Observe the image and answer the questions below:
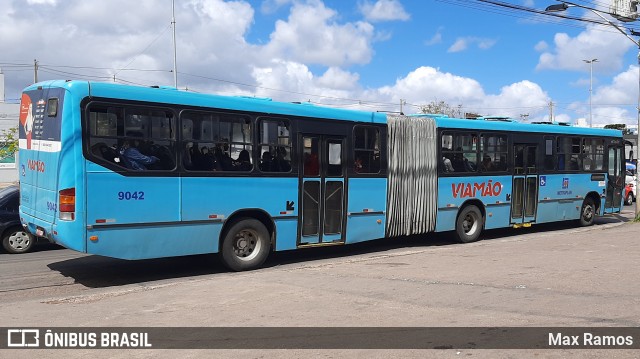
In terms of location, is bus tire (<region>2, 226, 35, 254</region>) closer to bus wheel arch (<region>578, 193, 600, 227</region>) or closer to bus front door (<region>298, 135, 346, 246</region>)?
bus front door (<region>298, 135, 346, 246</region>)

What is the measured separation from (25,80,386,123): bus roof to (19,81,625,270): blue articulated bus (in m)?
0.02

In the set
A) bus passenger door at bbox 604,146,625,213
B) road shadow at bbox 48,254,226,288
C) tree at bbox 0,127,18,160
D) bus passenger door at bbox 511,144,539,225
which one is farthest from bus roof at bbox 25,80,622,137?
tree at bbox 0,127,18,160

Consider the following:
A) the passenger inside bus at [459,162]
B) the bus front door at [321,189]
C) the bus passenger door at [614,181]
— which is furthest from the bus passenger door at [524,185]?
the bus front door at [321,189]

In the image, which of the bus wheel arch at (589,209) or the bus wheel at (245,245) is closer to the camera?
the bus wheel at (245,245)

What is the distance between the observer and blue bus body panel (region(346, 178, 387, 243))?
11.3 meters

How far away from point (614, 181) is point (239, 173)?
1374 cm

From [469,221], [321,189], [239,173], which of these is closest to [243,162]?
[239,173]

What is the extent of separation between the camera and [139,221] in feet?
28.0

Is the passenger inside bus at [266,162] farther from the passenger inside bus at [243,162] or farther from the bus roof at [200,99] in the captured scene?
Result: the bus roof at [200,99]

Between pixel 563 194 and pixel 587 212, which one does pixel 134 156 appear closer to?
pixel 563 194

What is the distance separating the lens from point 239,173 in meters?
9.65

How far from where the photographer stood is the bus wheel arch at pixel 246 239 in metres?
9.62

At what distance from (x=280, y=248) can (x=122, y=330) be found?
14.6ft

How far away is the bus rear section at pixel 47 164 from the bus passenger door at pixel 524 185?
10955 millimetres
